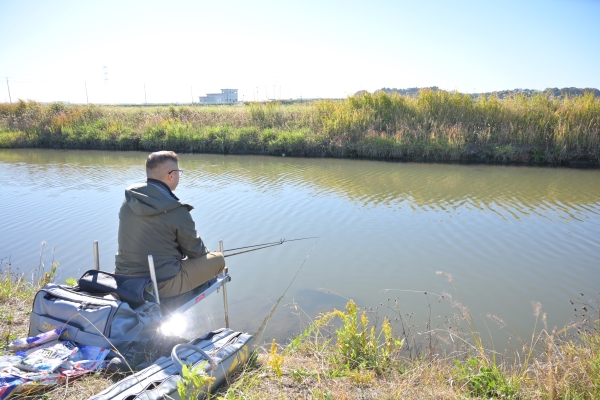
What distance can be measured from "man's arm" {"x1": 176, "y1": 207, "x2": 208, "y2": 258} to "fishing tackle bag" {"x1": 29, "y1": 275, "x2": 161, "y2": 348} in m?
0.51


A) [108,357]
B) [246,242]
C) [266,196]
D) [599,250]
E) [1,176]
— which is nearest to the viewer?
[108,357]

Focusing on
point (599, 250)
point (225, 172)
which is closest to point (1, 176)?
point (225, 172)

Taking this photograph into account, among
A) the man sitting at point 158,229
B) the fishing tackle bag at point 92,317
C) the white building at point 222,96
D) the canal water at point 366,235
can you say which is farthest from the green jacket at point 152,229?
the white building at point 222,96

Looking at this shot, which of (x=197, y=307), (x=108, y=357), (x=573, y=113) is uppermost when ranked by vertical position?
(x=573, y=113)

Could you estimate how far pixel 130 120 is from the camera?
2012 cm

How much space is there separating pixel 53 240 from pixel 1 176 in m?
7.35

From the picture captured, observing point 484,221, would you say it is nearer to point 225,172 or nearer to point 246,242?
point 246,242

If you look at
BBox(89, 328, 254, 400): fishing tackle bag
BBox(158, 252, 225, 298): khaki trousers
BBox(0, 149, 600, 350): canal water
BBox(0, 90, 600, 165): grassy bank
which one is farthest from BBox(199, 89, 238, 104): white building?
BBox(89, 328, 254, 400): fishing tackle bag

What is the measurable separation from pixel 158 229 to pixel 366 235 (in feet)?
13.4

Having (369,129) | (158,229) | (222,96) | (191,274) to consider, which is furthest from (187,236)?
(222,96)

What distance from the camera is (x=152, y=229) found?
2.96 metres

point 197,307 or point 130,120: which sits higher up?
point 130,120

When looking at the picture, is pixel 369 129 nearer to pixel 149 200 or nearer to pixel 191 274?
pixel 191 274

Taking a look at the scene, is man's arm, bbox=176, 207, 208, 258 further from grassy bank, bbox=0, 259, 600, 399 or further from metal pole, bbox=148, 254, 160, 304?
grassy bank, bbox=0, 259, 600, 399
